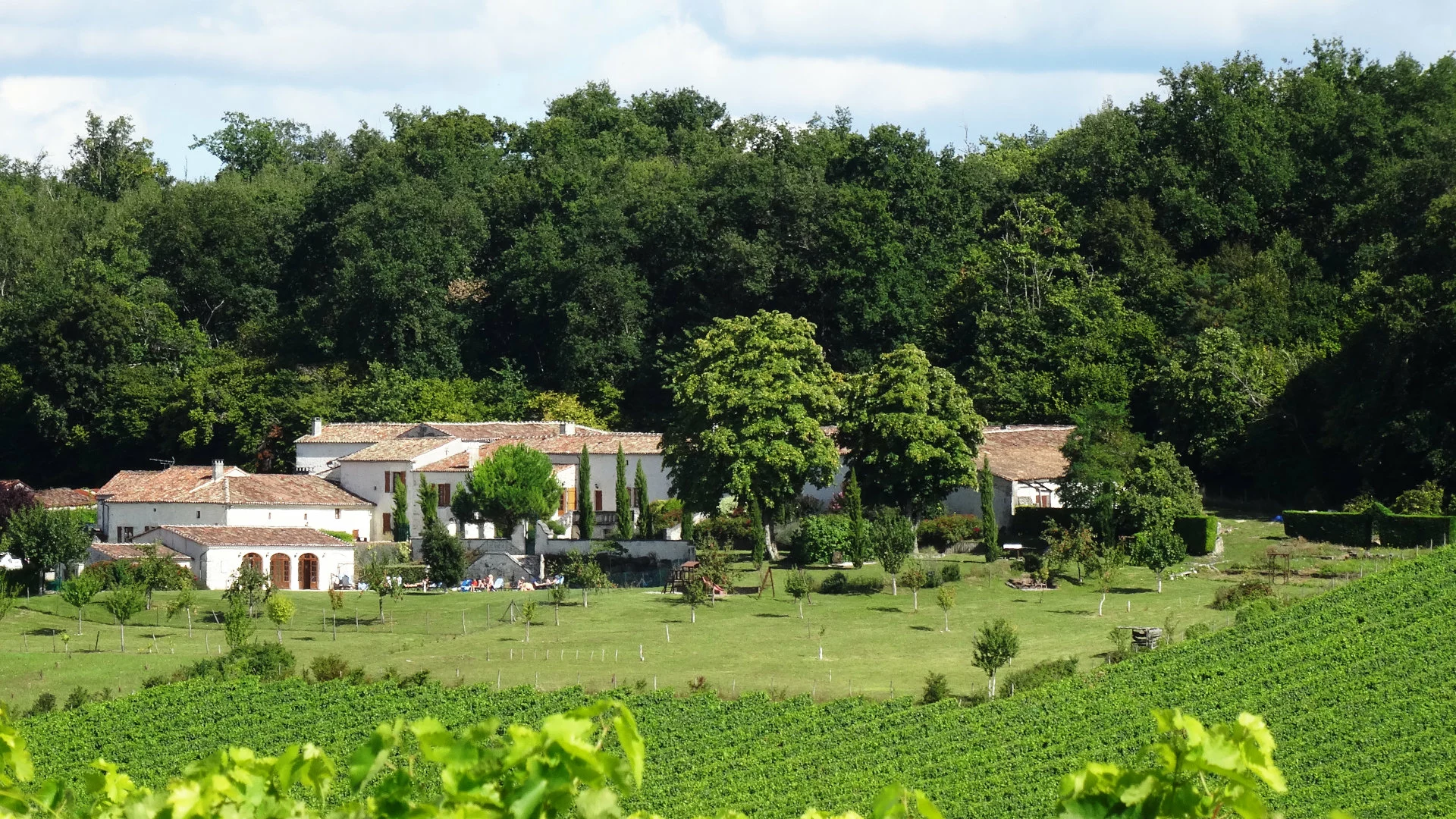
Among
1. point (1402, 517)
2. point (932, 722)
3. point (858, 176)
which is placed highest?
point (858, 176)

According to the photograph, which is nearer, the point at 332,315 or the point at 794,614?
the point at 794,614

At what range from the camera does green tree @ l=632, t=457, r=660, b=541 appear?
64.4 m

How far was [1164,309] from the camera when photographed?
7581cm

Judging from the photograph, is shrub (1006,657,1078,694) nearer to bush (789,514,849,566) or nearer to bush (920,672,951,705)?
bush (920,672,951,705)

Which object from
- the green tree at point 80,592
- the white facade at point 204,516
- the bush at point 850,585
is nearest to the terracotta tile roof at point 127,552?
the white facade at point 204,516

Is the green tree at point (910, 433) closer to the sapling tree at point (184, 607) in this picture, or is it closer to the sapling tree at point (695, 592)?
the sapling tree at point (695, 592)

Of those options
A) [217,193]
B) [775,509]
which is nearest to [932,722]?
[775,509]

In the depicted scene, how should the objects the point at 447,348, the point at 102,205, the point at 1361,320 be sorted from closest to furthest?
the point at 1361,320, the point at 447,348, the point at 102,205

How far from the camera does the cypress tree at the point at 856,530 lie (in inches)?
2235

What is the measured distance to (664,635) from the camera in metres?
45.7

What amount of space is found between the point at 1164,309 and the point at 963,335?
30.2 ft

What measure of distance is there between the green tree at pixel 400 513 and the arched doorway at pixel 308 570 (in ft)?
24.6

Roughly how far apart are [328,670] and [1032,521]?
2885 centimetres

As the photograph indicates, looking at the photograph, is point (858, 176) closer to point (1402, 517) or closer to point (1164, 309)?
point (1164, 309)
